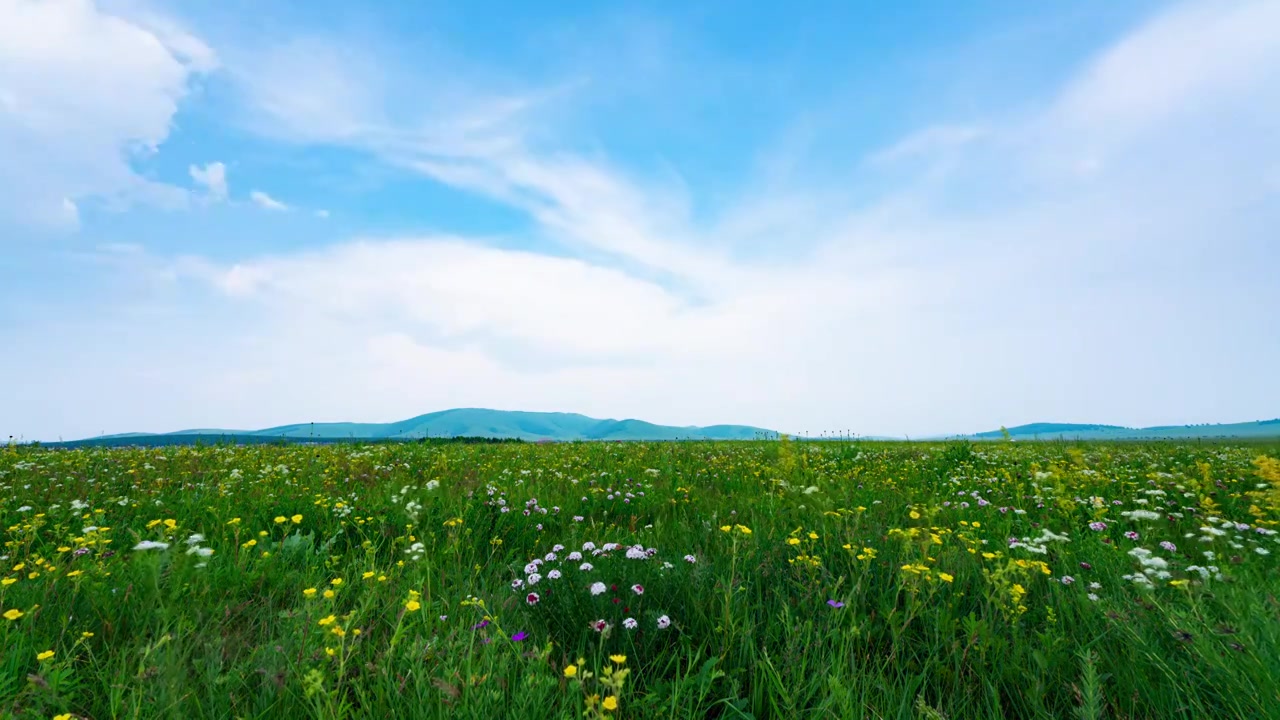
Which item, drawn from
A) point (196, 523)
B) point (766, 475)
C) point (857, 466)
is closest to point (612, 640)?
point (196, 523)

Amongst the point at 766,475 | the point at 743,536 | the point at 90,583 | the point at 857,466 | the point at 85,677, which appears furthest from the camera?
the point at 857,466

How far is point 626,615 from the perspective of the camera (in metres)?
2.99

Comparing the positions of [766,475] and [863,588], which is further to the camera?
[766,475]

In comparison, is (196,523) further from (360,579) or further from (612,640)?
(612,640)

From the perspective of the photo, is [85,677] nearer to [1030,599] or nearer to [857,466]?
[1030,599]

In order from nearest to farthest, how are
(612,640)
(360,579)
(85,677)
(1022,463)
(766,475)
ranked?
(85,677) → (612,640) → (360,579) → (766,475) → (1022,463)

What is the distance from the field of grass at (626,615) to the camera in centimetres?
229

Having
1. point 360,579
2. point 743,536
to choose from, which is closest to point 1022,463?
point 743,536

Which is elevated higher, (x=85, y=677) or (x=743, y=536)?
(x=743, y=536)

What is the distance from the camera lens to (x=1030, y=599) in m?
3.47

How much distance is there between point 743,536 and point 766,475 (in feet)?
14.9

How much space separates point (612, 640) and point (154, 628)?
7.90 feet

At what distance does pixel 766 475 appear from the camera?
855cm

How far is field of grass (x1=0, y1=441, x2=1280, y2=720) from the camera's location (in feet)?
7.50
